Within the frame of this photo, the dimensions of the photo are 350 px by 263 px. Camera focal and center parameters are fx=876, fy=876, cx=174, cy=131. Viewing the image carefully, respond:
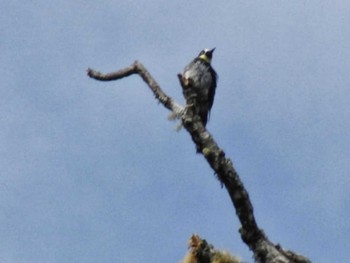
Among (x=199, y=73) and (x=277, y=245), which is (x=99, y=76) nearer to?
(x=277, y=245)

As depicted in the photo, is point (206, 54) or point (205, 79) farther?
point (206, 54)

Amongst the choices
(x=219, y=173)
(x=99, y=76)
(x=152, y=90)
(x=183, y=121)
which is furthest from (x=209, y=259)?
(x=99, y=76)

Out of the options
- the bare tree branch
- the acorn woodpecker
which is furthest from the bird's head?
the bare tree branch

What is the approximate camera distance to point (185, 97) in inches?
280

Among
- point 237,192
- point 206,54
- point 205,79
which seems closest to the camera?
point 237,192

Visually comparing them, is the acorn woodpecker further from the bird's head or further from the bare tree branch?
the bare tree branch

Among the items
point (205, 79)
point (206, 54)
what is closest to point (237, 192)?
point (205, 79)

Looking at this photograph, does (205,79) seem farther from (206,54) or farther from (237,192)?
(237,192)

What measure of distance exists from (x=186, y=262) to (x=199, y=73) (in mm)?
6588

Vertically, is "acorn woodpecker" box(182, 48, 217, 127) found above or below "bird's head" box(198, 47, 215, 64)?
below

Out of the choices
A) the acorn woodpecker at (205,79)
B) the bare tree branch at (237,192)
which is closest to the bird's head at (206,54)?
the acorn woodpecker at (205,79)

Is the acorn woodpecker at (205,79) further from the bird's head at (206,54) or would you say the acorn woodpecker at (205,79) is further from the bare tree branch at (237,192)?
the bare tree branch at (237,192)

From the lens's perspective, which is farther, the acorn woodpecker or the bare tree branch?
the acorn woodpecker

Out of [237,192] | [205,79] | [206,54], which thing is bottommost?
[237,192]
